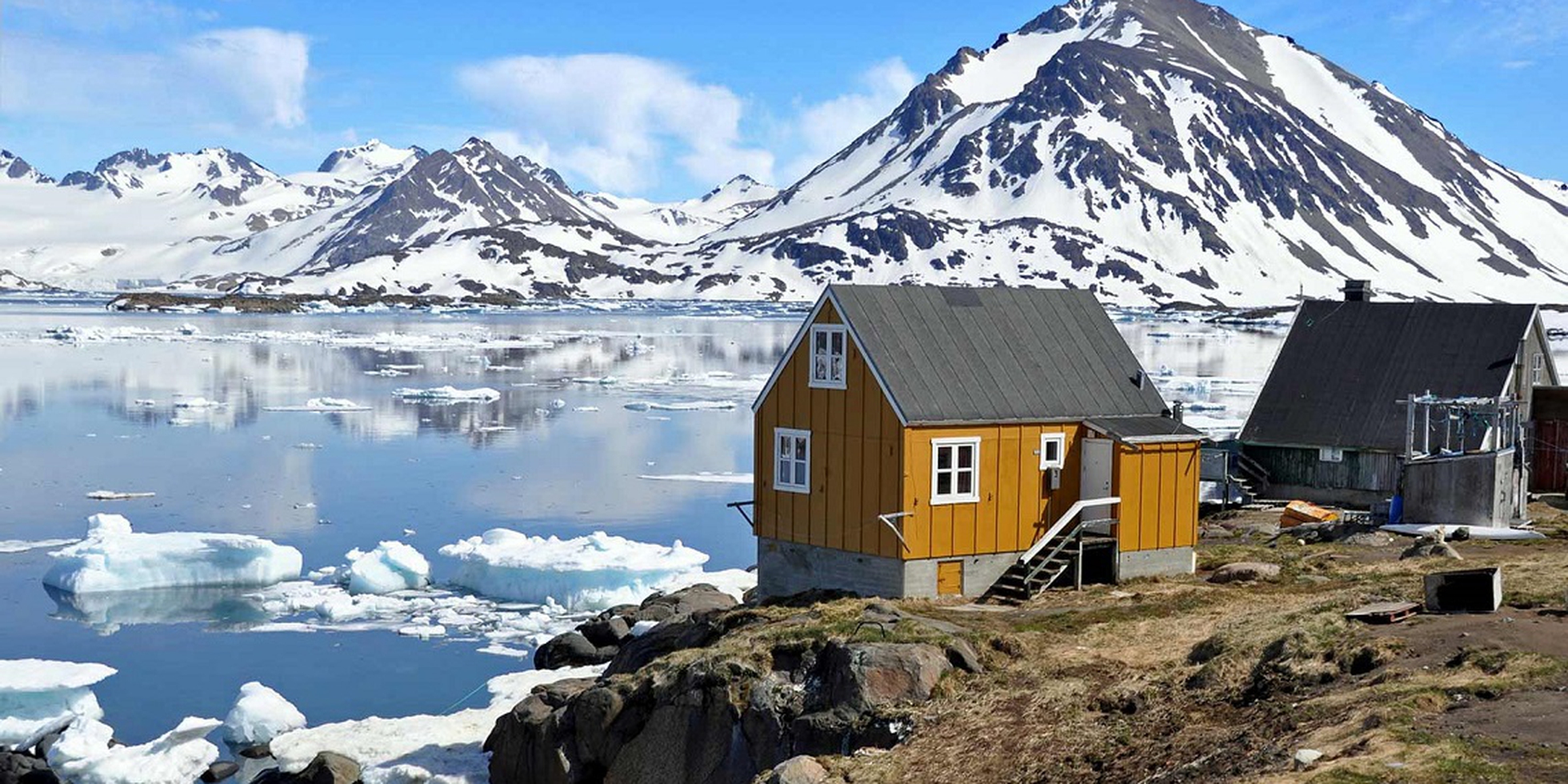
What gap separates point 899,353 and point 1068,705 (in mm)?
9746

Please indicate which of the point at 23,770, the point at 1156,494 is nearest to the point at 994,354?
the point at 1156,494

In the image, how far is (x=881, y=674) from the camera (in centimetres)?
2066

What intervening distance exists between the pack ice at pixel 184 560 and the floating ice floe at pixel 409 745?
39.4 feet

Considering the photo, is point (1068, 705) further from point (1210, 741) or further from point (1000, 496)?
point (1000, 496)

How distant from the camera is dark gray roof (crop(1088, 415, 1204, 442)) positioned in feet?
94.3

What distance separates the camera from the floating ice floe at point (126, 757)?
2558 cm

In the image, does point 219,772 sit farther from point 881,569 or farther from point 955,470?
point 955,470

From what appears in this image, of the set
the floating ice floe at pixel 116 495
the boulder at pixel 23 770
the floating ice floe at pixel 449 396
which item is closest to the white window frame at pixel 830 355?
the boulder at pixel 23 770

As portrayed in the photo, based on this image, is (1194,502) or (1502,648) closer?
(1502,648)

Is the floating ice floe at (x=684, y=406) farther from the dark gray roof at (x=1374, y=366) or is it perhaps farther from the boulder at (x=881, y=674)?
the boulder at (x=881, y=674)

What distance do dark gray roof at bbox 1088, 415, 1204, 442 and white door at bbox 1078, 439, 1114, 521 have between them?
0.92 feet

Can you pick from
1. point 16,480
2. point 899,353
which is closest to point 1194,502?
point 899,353

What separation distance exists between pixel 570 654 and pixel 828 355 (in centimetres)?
848

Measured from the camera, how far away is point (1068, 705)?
19.6 meters
